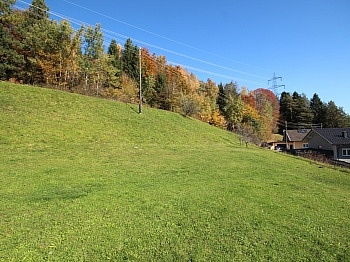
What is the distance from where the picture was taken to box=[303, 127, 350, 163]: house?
37.5m

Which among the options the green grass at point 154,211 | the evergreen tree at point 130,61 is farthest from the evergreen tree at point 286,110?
the green grass at point 154,211

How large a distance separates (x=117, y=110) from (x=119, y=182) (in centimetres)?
1943

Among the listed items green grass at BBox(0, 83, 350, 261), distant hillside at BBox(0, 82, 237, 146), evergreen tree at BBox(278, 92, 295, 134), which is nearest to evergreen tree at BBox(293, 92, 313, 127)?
evergreen tree at BBox(278, 92, 295, 134)

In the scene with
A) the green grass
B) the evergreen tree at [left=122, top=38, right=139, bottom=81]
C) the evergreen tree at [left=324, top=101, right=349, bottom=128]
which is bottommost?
the green grass

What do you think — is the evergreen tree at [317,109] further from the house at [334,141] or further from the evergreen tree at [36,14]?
the evergreen tree at [36,14]

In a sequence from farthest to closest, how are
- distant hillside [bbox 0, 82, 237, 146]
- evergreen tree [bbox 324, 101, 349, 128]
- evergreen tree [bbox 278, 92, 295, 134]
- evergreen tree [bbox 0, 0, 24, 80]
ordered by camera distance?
evergreen tree [bbox 278, 92, 295, 134] < evergreen tree [bbox 324, 101, 349, 128] < evergreen tree [bbox 0, 0, 24, 80] < distant hillside [bbox 0, 82, 237, 146]

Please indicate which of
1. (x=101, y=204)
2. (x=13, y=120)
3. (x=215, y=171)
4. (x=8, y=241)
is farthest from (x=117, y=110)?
(x=8, y=241)

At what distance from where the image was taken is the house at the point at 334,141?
123 ft

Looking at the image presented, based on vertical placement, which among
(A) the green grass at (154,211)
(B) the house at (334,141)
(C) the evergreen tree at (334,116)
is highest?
(C) the evergreen tree at (334,116)

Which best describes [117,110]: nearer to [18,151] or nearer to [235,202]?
[18,151]

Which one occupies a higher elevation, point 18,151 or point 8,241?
point 18,151

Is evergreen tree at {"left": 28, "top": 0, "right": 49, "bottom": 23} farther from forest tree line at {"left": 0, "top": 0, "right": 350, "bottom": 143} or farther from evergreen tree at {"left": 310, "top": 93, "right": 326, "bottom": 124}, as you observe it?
evergreen tree at {"left": 310, "top": 93, "right": 326, "bottom": 124}

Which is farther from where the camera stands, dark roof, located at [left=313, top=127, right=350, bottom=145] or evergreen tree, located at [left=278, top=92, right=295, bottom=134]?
evergreen tree, located at [left=278, top=92, right=295, bottom=134]

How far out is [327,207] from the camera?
7477 millimetres
